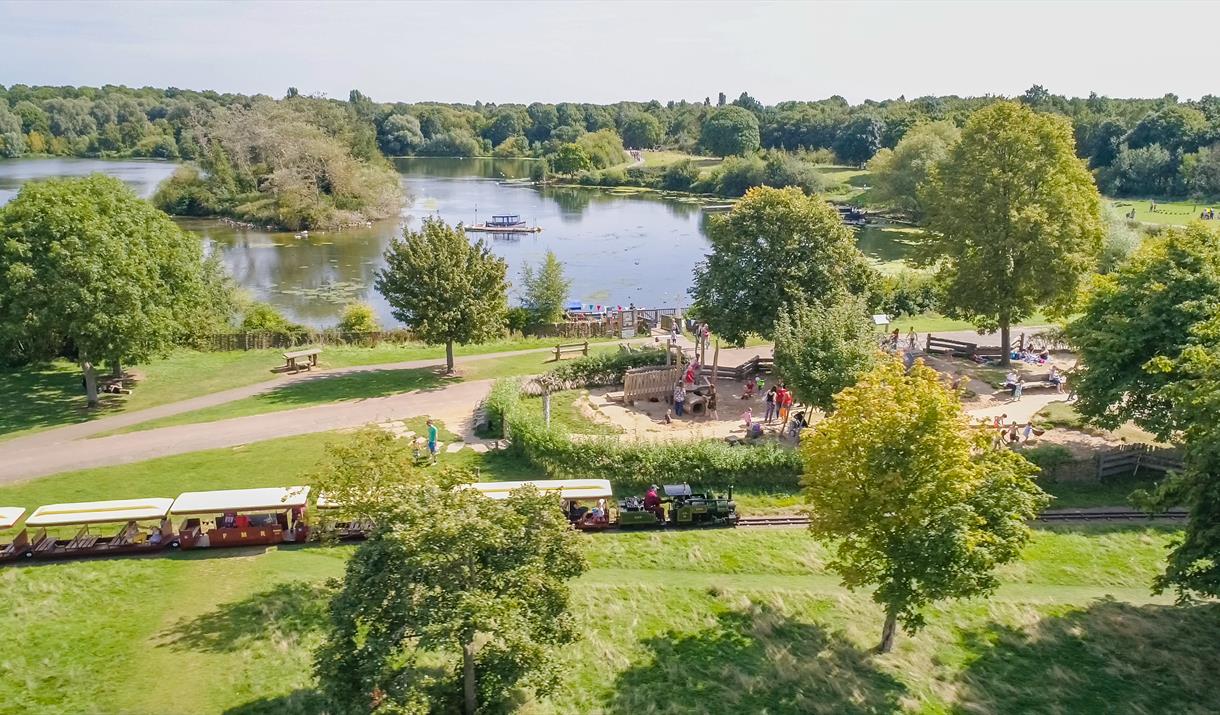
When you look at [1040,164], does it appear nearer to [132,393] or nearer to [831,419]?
[831,419]

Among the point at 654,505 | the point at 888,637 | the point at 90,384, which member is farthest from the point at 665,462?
the point at 90,384

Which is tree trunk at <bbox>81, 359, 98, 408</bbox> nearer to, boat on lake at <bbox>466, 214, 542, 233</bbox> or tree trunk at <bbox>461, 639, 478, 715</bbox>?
tree trunk at <bbox>461, 639, 478, 715</bbox>

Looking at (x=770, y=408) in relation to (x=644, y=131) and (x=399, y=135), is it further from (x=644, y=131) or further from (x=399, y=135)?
(x=399, y=135)

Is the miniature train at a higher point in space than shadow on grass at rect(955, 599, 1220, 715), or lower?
higher

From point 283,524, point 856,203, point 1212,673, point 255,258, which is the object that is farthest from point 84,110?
point 1212,673

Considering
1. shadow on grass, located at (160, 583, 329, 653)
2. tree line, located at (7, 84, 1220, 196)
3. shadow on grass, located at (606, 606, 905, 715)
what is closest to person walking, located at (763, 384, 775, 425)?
shadow on grass, located at (606, 606, 905, 715)

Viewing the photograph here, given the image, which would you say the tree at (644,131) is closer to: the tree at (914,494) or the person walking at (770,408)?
the person walking at (770,408)
